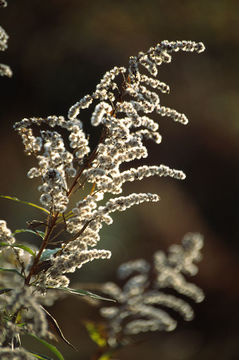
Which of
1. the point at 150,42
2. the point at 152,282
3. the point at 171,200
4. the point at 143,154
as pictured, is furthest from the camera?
the point at 150,42

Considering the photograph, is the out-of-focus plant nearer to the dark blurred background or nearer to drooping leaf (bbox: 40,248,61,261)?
drooping leaf (bbox: 40,248,61,261)

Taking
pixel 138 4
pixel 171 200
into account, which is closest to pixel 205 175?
pixel 171 200

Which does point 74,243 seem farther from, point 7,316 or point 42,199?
point 7,316

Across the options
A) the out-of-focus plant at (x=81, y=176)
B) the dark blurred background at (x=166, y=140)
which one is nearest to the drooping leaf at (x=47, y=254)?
the out-of-focus plant at (x=81, y=176)

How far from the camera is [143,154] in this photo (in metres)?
1.53

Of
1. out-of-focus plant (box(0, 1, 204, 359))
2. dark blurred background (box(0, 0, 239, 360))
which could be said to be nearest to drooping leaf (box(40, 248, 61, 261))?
out-of-focus plant (box(0, 1, 204, 359))

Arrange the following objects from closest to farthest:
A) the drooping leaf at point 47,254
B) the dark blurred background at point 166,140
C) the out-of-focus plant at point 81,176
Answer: the out-of-focus plant at point 81,176
the drooping leaf at point 47,254
the dark blurred background at point 166,140

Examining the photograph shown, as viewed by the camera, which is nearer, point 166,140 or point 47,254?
point 47,254

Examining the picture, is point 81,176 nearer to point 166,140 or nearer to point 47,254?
point 47,254

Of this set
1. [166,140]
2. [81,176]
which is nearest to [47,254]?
[81,176]

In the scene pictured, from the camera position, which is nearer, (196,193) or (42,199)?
(42,199)

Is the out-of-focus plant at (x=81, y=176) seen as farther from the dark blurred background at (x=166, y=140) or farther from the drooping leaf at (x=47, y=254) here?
the dark blurred background at (x=166, y=140)

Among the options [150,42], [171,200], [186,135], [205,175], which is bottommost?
[171,200]

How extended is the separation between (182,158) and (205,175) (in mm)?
587
